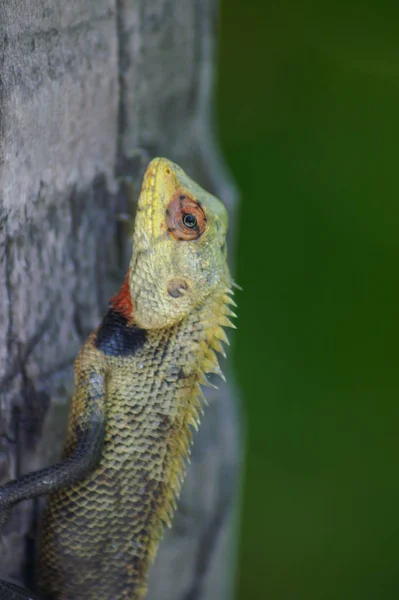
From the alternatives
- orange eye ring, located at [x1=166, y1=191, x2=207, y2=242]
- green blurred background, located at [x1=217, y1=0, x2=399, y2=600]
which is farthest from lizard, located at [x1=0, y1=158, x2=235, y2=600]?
green blurred background, located at [x1=217, y1=0, x2=399, y2=600]

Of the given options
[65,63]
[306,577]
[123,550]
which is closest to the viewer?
[65,63]

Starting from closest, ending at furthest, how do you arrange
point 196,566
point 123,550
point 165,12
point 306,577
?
1. point 123,550
2. point 165,12
3. point 196,566
4. point 306,577

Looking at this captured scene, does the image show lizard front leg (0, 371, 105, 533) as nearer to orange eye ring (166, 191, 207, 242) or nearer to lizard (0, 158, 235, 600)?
lizard (0, 158, 235, 600)

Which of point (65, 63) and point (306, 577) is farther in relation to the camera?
point (306, 577)

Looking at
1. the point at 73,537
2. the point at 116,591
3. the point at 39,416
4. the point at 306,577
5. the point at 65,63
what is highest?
the point at 65,63

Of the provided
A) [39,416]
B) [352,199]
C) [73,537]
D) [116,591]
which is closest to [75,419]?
[39,416]

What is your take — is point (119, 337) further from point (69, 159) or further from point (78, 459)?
point (69, 159)

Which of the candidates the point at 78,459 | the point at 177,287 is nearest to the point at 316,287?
the point at 177,287

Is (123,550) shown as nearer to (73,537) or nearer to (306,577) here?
(73,537)
